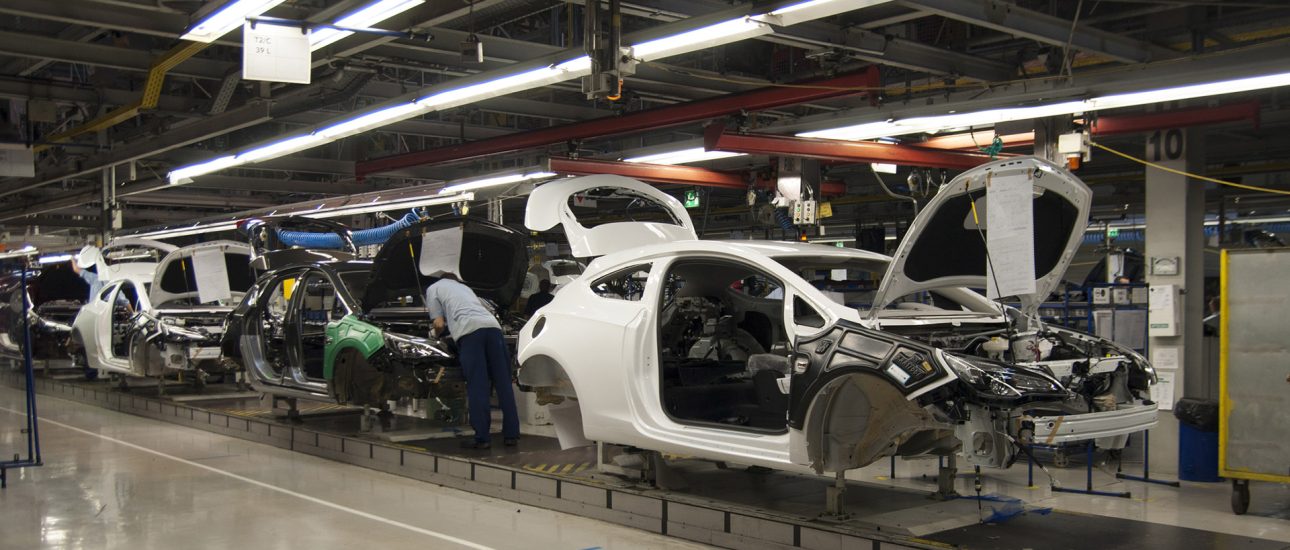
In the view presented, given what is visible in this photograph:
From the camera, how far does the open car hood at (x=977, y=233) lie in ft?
16.1

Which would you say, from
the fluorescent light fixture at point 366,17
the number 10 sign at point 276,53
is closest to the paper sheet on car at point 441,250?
the number 10 sign at point 276,53

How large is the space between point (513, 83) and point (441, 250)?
1390 millimetres

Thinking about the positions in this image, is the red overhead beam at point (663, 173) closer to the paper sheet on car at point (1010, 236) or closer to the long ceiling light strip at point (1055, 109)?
the long ceiling light strip at point (1055, 109)

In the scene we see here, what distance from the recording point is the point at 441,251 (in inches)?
308

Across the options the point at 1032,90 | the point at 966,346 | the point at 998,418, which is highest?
the point at 1032,90

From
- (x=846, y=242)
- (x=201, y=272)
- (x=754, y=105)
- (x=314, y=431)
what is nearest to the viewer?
(x=314, y=431)

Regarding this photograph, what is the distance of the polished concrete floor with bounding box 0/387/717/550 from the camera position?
5.64 m

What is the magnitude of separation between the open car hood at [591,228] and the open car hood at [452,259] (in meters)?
1.17

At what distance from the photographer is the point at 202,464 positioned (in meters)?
8.23

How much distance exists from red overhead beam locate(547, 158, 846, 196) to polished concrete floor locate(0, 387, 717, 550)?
3884 mm

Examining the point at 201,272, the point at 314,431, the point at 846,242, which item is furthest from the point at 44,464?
the point at 846,242

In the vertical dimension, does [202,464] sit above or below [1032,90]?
below

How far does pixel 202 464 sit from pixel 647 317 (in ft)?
15.1

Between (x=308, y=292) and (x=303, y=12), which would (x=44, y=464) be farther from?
(x=303, y=12)
